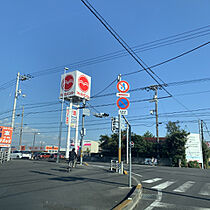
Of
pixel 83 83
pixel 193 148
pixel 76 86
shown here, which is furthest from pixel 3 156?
pixel 193 148

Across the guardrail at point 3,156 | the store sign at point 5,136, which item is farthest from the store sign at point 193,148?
the guardrail at point 3,156

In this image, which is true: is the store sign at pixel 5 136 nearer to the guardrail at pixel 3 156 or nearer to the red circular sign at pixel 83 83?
the guardrail at pixel 3 156

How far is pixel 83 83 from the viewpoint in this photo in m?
34.5

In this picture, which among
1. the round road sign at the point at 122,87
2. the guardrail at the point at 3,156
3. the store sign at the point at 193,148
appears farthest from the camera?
the store sign at the point at 193,148

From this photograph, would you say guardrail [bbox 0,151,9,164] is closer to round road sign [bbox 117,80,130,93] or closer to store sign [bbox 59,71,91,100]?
store sign [bbox 59,71,91,100]

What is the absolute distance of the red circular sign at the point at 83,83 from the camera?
3374cm

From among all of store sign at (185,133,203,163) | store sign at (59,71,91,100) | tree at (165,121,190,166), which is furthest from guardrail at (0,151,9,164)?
store sign at (185,133,203,163)

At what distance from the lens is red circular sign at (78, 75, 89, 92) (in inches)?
1328

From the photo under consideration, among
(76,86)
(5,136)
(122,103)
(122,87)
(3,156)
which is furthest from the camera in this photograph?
(76,86)

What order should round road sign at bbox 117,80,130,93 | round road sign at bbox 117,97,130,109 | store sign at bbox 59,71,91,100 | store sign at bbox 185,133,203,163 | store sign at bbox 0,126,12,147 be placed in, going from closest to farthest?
round road sign at bbox 117,97,130,109, round road sign at bbox 117,80,130,93, store sign at bbox 0,126,12,147, store sign at bbox 59,71,91,100, store sign at bbox 185,133,203,163

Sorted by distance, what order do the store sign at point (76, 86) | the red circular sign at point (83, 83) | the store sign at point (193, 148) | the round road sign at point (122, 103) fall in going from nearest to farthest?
the round road sign at point (122, 103), the store sign at point (76, 86), the red circular sign at point (83, 83), the store sign at point (193, 148)

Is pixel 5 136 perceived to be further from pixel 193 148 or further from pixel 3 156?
pixel 193 148

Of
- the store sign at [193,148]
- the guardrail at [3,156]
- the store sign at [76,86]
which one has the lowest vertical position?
the guardrail at [3,156]

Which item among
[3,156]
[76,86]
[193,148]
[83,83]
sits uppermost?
[83,83]
